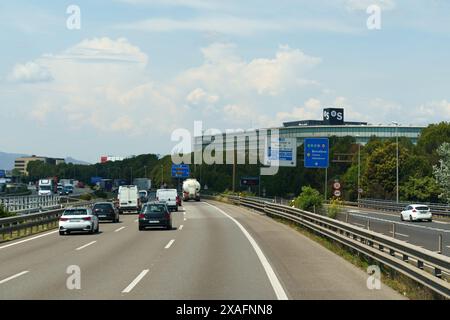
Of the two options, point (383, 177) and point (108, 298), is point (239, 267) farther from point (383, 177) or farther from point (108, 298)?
point (383, 177)

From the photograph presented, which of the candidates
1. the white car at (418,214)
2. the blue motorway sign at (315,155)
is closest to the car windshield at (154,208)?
the blue motorway sign at (315,155)

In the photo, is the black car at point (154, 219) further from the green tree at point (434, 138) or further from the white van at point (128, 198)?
the green tree at point (434, 138)

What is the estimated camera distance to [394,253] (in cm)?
1569

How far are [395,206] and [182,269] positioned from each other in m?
53.2

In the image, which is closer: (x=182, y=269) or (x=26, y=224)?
(x=182, y=269)

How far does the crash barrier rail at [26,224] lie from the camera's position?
95.5ft

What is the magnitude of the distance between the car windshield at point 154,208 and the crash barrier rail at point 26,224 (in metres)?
5.60

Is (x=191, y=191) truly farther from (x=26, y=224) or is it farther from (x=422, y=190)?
(x=26, y=224)

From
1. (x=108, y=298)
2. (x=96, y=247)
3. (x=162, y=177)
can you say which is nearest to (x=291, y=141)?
(x=96, y=247)

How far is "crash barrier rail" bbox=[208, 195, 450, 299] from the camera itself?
38.0ft

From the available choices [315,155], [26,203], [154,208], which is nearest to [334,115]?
[315,155]
